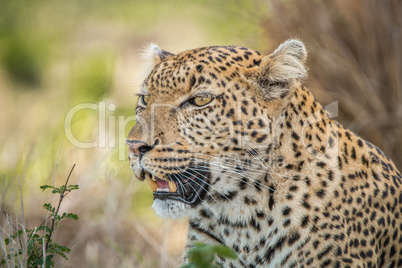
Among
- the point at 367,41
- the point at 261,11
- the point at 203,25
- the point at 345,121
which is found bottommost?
the point at 345,121

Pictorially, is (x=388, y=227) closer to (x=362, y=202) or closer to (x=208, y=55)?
(x=362, y=202)

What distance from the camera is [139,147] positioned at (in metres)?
4.56

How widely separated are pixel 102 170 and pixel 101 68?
157 inches

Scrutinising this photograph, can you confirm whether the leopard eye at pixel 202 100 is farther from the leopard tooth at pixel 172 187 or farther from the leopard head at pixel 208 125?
the leopard tooth at pixel 172 187

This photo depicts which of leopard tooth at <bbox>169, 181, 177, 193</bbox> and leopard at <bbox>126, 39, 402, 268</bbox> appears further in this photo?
leopard tooth at <bbox>169, 181, 177, 193</bbox>

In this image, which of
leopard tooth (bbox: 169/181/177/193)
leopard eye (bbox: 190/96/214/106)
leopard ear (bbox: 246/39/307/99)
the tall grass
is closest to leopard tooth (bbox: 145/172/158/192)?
leopard tooth (bbox: 169/181/177/193)

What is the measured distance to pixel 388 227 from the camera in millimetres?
4836

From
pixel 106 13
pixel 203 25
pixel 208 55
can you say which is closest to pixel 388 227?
pixel 208 55

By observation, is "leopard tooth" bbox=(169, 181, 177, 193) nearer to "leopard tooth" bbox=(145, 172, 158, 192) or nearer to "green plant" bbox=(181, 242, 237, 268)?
"leopard tooth" bbox=(145, 172, 158, 192)

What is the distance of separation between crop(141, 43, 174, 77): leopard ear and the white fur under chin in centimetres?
129

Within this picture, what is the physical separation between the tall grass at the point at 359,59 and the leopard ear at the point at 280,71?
297cm

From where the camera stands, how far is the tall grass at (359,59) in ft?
24.2

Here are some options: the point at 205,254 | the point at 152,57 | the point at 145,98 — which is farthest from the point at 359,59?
the point at 205,254

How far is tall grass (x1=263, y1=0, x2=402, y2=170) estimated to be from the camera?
738 cm
